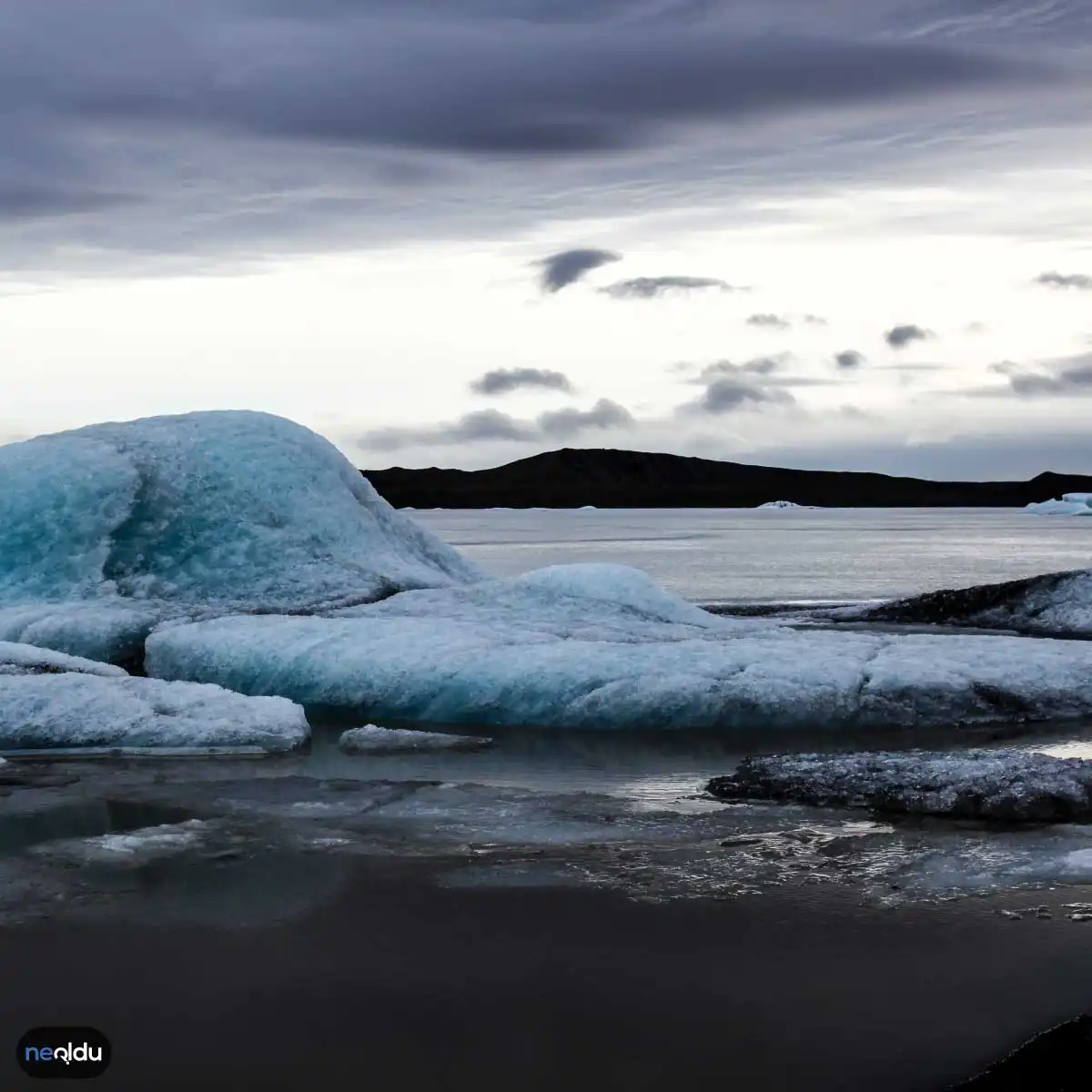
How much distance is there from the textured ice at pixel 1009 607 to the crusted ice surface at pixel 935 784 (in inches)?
321

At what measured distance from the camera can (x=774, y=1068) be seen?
394 cm

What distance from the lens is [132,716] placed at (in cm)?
892

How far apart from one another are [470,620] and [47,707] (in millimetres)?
3813

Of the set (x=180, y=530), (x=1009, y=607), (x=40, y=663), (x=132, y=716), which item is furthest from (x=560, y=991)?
(x=1009, y=607)

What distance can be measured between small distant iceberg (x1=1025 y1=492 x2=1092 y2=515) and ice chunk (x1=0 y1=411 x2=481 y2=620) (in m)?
71.1

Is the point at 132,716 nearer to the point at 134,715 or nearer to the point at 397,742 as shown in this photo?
the point at 134,715

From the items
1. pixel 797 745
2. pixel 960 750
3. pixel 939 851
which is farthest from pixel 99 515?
pixel 939 851

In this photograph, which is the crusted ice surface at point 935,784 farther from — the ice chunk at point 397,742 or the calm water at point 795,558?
the calm water at point 795,558

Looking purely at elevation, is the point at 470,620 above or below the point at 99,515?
below

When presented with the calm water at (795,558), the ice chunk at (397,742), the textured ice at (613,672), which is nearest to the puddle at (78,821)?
the ice chunk at (397,742)

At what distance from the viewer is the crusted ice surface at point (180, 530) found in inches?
523

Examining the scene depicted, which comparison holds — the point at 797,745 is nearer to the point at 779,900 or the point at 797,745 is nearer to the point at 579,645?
the point at 579,645

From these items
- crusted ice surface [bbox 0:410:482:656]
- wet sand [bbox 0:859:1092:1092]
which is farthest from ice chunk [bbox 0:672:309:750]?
wet sand [bbox 0:859:1092:1092]

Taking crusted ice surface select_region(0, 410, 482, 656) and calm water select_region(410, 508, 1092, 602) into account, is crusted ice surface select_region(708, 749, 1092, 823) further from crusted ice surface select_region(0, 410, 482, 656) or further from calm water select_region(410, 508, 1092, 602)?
calm water select_region(410, 508, 1092, 602)
